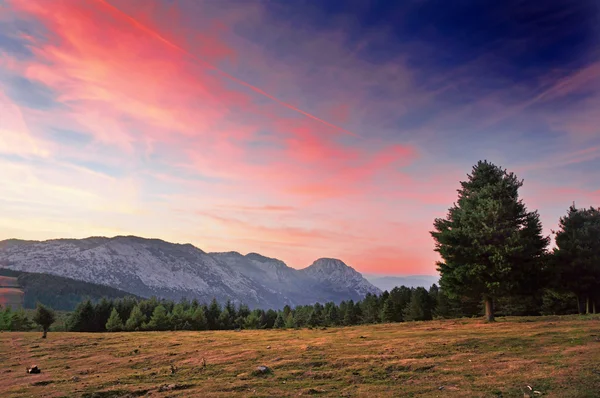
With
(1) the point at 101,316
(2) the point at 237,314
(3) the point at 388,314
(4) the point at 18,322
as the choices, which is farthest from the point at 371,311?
(4) the point at 18,322

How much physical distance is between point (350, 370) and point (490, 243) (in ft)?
93.7

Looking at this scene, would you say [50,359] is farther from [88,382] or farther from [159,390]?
[159,390]

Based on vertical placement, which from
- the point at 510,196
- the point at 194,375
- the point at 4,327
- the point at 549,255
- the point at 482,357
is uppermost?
the point at 510,196

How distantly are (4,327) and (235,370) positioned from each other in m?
115

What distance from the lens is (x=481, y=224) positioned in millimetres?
43406

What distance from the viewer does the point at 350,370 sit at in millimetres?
22000

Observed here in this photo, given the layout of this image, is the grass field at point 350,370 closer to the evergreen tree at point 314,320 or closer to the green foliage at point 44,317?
the green foliage at point 44,317

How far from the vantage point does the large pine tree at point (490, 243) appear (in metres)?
41.3

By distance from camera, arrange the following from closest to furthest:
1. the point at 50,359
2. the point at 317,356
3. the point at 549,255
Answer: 1. the point at 317,356
2. the point at 50,359
3. the point at 549,255

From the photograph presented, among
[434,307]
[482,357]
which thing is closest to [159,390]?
[482,357]

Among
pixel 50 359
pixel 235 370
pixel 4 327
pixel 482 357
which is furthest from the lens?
pixel 4 327

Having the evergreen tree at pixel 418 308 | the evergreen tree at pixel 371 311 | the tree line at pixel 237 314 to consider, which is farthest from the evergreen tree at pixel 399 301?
the evergreen tree at pixel 371 311

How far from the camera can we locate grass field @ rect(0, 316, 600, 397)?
17.4m

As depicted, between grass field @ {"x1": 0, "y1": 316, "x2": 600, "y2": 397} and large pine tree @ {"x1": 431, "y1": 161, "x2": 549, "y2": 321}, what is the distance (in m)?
8.03
